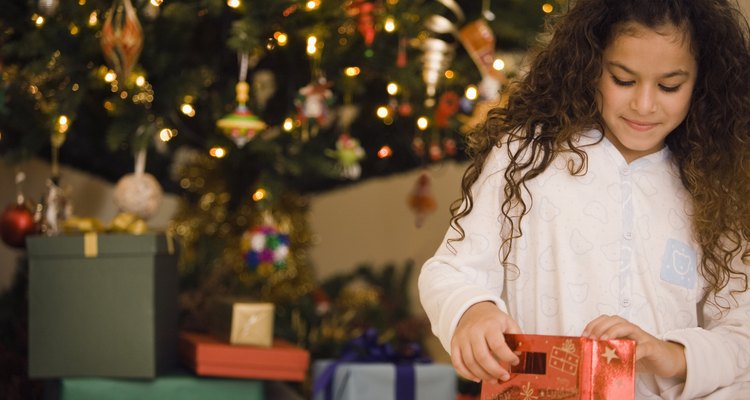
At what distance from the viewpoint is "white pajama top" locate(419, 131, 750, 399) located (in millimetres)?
1242

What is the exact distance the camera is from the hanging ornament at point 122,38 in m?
1.93

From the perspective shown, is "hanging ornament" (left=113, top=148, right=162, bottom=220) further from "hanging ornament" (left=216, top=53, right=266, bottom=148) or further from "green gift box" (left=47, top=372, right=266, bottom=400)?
"green gift box" (left=47, top=372, right=266, bottom=400)

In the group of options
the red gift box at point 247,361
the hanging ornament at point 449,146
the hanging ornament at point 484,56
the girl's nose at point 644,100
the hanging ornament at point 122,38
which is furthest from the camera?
the hanging ornament at point 449,146

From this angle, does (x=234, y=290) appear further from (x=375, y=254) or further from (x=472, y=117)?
(x=375, y=254)

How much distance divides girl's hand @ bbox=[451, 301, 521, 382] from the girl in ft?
0.30

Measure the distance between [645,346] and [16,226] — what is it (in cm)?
150

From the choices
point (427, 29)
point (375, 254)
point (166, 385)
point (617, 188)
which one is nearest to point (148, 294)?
point (166, 385)

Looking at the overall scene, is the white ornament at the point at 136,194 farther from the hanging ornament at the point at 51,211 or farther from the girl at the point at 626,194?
the girl at the point at 626,194

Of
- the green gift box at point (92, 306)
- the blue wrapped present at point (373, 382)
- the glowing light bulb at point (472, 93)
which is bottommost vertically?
the blue wrapped present at point (373, 382)

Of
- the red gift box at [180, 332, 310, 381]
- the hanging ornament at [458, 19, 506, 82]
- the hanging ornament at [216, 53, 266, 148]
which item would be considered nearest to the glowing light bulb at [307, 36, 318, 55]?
the hanging ornament at [216, 53, 266, 148]

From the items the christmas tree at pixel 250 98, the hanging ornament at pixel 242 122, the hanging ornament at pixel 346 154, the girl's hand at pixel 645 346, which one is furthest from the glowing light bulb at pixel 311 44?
the girl's hand at pixel 645 346

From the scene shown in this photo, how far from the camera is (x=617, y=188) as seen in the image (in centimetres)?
129

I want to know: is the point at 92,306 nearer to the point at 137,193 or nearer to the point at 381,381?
the point at 137,193

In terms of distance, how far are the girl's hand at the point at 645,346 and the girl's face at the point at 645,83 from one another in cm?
27
